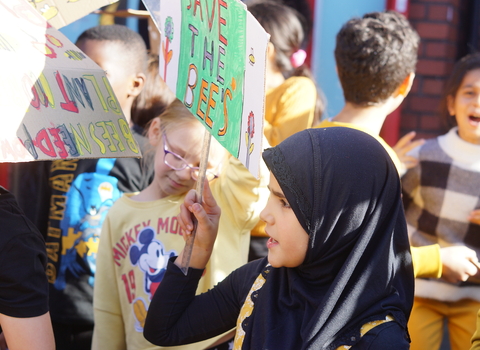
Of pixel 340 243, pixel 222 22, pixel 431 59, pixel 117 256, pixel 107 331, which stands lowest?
pixel 107 331

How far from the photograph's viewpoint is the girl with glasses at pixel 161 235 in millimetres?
2240

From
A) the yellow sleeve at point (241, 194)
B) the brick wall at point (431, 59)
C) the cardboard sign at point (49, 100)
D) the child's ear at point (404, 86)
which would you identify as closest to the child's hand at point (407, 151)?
the child's ear at point (404, 86)

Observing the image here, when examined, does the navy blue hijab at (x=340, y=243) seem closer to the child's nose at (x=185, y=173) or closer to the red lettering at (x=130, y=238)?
the child's nose at (x=185, y=173)

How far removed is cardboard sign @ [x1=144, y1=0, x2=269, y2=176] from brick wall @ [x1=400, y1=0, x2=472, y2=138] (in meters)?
3.81

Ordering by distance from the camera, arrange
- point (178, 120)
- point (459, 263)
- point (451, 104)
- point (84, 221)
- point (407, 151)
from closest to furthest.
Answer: point (459, 263), point (178, 120), point (84, 221), point (407, 151), point (451, 104)

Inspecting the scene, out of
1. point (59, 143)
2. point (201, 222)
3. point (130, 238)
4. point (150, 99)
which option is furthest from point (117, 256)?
point (150, 99)

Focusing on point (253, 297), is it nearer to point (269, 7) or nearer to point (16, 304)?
point (16, 304)

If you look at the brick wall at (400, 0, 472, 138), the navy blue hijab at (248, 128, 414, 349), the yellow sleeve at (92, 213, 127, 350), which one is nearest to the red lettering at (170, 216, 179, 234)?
the yellow sleeve at (92, 213, 127, 350)

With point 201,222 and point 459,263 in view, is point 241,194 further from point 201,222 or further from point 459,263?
point 459,263

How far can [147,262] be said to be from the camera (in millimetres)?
2279

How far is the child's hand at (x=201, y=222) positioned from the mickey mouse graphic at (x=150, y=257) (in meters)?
0.45

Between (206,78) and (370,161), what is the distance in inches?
18.7

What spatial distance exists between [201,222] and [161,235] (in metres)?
0.57

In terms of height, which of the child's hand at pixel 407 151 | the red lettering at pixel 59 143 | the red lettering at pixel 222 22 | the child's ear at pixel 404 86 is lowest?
the child's hand at pixel 407 151
